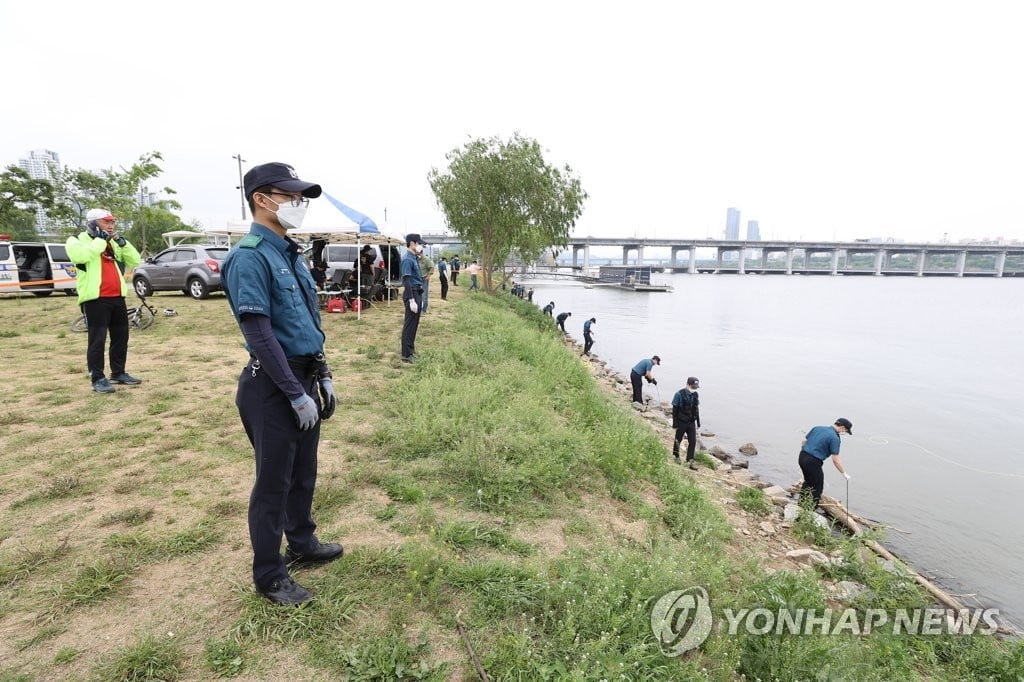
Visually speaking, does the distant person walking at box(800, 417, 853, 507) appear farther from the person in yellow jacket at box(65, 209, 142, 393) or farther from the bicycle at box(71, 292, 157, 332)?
the bicycle at box(71, 292, 157, 332)

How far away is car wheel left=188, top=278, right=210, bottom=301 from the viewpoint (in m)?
14.0

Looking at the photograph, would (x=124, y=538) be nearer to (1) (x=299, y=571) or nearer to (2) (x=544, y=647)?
(1) (x=299, y=571)

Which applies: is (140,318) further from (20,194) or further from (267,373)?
(20,194)

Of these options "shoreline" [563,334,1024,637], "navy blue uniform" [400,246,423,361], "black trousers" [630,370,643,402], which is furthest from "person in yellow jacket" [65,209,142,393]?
"black trousers" [630,370,643,402]

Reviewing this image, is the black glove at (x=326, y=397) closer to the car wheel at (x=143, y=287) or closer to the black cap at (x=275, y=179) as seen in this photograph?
the black cap at (x=275, y=179)

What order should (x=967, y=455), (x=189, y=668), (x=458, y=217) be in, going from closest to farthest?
(x=189, y=668) < (x=967, y=455) < (x=458, y=217)

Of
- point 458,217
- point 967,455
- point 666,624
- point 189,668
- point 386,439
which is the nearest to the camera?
point 189,668

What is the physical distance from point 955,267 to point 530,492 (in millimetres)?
158121

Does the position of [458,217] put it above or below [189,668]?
above

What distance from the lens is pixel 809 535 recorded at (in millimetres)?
6012

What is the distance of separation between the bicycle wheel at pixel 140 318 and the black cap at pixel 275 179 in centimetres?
940

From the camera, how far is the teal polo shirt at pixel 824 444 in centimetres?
751

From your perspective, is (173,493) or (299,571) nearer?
(299,571)

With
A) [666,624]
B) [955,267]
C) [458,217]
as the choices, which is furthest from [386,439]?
[955,267]
